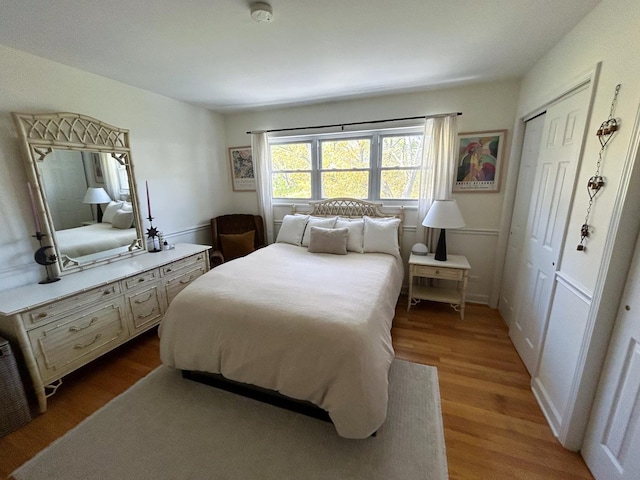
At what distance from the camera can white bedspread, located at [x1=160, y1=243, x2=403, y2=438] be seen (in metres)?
1.42

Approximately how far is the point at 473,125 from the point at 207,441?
12.0 feet

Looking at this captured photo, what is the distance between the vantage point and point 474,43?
1.92 metres

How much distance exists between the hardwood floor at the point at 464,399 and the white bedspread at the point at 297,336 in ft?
1.80

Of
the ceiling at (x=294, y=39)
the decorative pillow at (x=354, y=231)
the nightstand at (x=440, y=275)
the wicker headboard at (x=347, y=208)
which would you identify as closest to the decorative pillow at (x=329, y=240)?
the decorative pillow at (x=354, y=231)

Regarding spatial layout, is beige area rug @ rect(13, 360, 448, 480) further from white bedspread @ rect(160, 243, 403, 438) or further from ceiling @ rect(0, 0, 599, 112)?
ceiling @ rect(0, 0, 599, 112)

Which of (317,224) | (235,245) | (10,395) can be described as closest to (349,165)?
(317,224)

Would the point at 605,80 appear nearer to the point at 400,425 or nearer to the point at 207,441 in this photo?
the point at 400,425

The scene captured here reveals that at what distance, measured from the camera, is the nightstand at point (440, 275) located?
2707 millimetres

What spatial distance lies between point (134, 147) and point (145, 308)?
5.62 feet

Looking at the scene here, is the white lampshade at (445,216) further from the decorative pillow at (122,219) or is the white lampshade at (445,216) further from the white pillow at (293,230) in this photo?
the decorative pillow at (122,219)

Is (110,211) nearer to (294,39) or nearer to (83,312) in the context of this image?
(83,312)

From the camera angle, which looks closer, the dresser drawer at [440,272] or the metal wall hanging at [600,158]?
the metal wall hanging at [600,158]

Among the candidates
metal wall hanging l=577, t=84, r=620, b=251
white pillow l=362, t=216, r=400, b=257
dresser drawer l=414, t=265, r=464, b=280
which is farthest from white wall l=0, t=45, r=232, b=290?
metal wall hanging l=577, t=84, r=620, b=251

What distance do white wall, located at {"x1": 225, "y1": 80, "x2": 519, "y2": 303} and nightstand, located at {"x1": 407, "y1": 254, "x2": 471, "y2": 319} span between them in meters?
0.27
